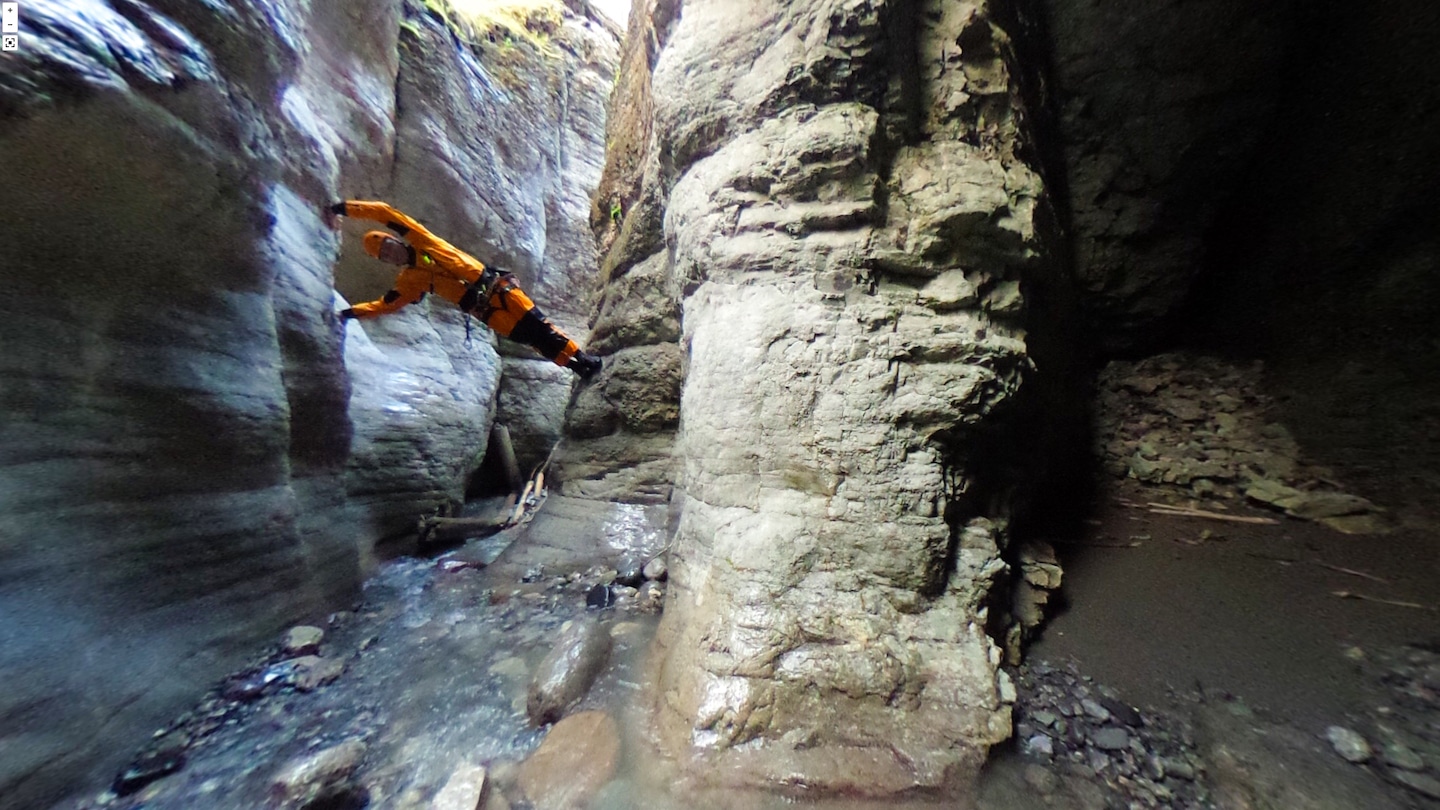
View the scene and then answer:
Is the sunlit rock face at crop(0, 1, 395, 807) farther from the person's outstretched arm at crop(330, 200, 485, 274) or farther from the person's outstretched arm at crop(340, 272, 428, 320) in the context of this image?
the person's outstretched arm at crop(340, 272, 428, 320)

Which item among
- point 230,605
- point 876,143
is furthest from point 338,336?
point 876,143

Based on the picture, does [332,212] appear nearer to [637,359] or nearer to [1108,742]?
[637,359]

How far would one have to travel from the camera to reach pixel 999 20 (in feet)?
7.08

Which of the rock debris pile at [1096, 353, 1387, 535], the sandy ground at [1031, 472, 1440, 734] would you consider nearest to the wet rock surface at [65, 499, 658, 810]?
the sandy ground at [1031, 472, 1440, 734]

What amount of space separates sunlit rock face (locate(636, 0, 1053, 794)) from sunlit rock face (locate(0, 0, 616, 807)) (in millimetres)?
2149

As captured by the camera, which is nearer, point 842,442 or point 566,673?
point 842,442

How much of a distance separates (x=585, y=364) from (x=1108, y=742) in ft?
14.5

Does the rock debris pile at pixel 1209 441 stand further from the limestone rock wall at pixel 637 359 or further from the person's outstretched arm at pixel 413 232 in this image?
the person's outstretched arm at pixel 413 232

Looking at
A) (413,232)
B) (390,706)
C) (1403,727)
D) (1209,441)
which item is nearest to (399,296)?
(413,232)

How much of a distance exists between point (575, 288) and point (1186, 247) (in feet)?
26.8

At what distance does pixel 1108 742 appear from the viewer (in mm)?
1412

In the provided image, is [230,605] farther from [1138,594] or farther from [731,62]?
[1138,594]

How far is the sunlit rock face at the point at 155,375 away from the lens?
147 centimetres

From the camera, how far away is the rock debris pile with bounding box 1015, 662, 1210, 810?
1.27m
